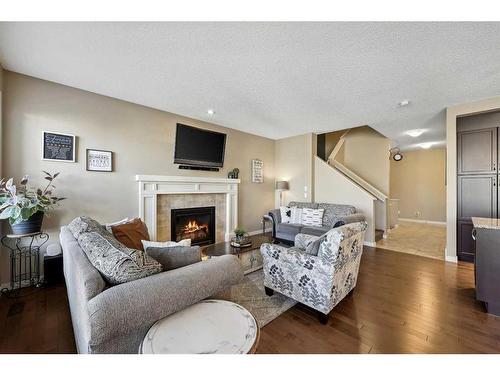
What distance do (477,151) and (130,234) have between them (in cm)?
509

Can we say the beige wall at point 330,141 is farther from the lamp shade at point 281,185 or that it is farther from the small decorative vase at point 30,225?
the small decorative vase at point 30,225

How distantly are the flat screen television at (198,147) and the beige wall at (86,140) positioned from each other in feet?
A: 0.66

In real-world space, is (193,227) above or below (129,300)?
below

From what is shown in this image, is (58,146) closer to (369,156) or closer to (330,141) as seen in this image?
(330,141)

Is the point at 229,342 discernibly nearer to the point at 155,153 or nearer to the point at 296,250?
the point at 296,250

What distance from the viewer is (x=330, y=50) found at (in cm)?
200

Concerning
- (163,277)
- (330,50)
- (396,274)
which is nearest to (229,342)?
(163,277)

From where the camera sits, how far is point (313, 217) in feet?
14.2

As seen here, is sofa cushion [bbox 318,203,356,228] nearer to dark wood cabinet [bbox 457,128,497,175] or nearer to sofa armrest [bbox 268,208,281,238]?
sofa armrest [bbox 268,208,281,238]

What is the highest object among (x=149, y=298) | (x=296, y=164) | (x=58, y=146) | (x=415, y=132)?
(x=415, y=132)

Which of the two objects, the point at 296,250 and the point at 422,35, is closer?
the point at 422,35

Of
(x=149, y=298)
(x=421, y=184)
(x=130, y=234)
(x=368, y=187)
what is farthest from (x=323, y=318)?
(x=421, y=184)

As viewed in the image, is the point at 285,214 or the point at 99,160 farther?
the point at 285,214
